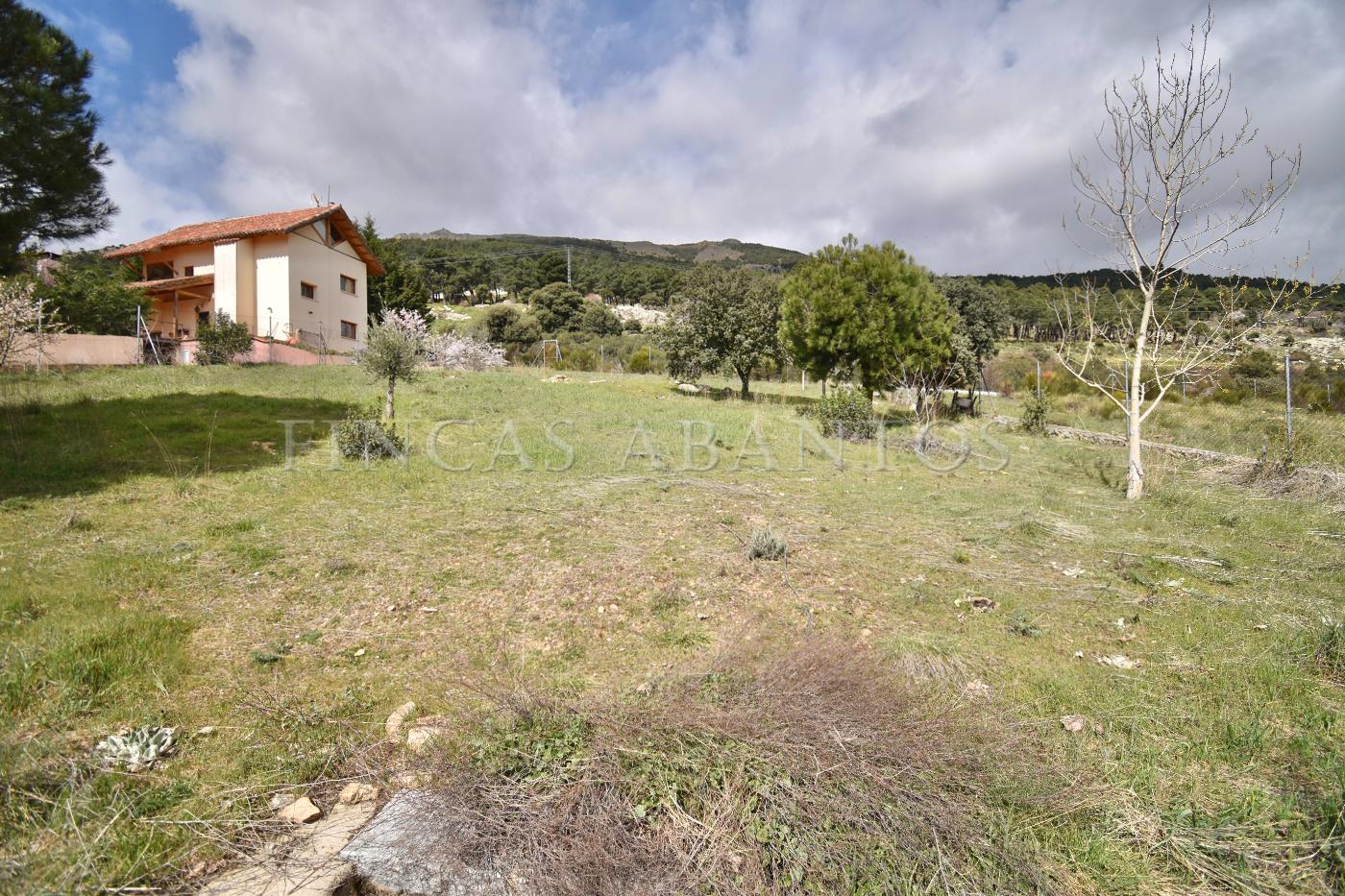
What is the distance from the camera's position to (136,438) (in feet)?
29.0

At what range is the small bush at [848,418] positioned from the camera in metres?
13.7

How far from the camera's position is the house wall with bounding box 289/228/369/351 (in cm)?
2307

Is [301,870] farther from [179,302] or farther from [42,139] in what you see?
[179,302]

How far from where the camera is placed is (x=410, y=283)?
33500mm

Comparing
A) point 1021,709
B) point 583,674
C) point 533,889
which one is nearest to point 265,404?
point 583,674

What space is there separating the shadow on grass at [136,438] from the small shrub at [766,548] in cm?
711

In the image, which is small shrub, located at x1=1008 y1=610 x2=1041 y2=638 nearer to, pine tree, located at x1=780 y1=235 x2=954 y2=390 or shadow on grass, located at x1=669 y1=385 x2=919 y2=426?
pine tree, located at x1=780 y1=235 x2=954 y2=390

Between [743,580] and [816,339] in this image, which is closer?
[743,580]

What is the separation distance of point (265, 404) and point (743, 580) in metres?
11.6

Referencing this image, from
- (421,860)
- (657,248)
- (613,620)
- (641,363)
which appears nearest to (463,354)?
(641,363)

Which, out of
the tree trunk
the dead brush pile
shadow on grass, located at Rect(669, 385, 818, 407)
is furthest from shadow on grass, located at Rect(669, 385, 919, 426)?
the dead brush pile

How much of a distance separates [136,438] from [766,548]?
380 inches

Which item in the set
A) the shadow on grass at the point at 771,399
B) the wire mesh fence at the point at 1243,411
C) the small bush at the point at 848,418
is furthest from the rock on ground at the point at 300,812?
the shadow on grass at the point at 771,399

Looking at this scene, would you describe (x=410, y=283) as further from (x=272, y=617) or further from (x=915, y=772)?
(x=915, y=772)
